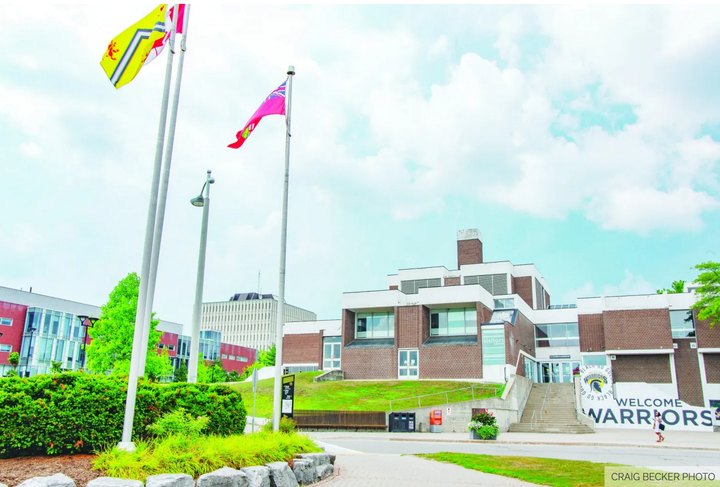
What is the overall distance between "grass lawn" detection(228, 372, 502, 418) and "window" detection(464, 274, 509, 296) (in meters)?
19.9

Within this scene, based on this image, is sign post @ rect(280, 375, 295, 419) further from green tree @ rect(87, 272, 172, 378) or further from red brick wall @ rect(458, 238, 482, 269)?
red brick wall @ rect(458, 238, 482, 269)

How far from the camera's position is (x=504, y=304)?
167 ft

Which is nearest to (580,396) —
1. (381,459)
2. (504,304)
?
(504,304)

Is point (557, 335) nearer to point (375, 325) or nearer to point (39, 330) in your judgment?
point (375, 325)

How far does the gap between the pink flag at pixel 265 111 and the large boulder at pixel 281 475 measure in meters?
8.85

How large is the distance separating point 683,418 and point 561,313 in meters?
21.0

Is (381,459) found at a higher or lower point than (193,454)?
lower

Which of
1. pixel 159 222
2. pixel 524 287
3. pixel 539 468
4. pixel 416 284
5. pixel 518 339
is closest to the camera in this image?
pixel 159 222

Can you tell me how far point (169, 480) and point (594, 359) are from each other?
148ft

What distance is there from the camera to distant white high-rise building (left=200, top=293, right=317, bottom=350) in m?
162

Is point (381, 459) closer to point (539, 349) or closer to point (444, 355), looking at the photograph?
point (444, 355)

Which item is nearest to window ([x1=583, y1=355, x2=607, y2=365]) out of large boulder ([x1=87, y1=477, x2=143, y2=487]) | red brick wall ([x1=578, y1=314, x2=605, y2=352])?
red brick wall ([x1=578, y1=314, x2=605, y2=352])

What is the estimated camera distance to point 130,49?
12.6 metres

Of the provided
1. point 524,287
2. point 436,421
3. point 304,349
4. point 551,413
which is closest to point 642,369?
point 551,413
